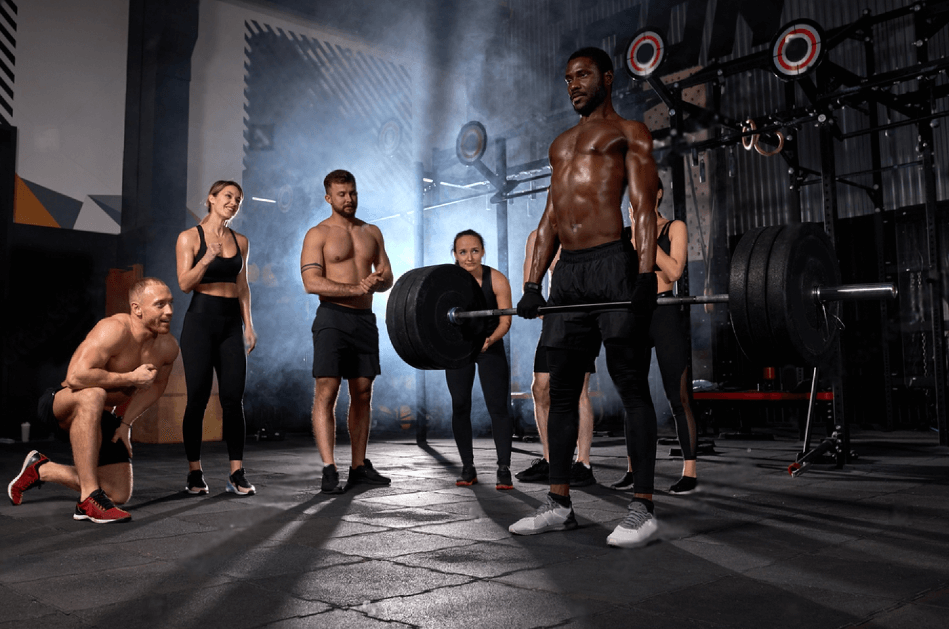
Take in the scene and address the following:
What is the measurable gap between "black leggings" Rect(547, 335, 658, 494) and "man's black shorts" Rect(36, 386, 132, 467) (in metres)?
1.61

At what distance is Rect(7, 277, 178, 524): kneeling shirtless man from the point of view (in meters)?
2.44

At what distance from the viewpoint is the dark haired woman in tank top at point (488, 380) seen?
321cm

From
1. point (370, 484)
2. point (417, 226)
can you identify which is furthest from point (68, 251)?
point (370, 484)

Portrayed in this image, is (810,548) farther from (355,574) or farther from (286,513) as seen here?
(286,513)

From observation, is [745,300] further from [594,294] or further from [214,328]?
[214,328]

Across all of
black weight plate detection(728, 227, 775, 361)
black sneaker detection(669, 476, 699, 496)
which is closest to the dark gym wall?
black sneaker detection(669, 476, 699, 496)

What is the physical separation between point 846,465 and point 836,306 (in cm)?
205

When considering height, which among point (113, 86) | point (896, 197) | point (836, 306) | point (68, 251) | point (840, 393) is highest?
point (113, 86)

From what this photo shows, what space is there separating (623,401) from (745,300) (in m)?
0.46

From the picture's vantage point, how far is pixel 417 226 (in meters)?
6.59

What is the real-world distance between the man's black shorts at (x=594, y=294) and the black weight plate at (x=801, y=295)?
38 centimetres

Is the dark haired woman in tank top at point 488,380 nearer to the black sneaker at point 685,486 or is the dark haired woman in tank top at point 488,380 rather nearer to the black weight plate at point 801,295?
the black sneaker at point 685,486

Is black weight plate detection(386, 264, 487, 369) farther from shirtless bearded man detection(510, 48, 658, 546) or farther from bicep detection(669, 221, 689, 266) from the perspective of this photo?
bicep detection(669, 221, 689, 266)

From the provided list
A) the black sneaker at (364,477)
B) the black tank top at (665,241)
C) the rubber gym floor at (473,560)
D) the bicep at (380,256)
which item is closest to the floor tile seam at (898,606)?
the rubber gym floor at (473,560)
